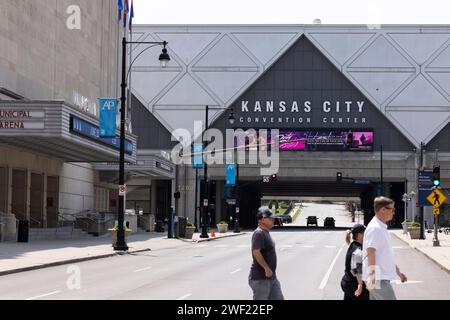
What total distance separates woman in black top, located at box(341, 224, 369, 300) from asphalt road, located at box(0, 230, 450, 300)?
5930mm

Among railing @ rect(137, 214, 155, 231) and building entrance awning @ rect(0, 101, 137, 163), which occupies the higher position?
building entrance awning @ rect(0, 101, 137, 163)

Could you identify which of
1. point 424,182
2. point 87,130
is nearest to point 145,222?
point 87,130

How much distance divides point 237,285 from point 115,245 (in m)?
17.2

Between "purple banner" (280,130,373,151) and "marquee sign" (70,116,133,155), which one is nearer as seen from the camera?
"marquee sign" (70,116,133,155)

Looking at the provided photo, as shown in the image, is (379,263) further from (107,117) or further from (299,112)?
(299,112)

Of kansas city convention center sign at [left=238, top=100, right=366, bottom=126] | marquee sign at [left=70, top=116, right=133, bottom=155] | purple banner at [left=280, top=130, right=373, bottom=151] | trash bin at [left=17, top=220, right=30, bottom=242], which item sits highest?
kansas city convention center sign at [left=238, top=100, right=366, bottom=126]

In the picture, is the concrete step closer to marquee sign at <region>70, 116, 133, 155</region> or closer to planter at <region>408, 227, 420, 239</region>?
marquee sign at <region>70, 116, 133, 155</region>

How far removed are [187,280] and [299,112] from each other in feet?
234

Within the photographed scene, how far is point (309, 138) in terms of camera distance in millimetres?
90250

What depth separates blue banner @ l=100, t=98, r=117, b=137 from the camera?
40156 mm

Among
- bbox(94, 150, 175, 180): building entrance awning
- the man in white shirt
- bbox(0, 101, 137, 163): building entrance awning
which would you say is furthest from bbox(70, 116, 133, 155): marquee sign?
the man in white shirt

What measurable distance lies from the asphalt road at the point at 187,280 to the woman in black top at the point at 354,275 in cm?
593
